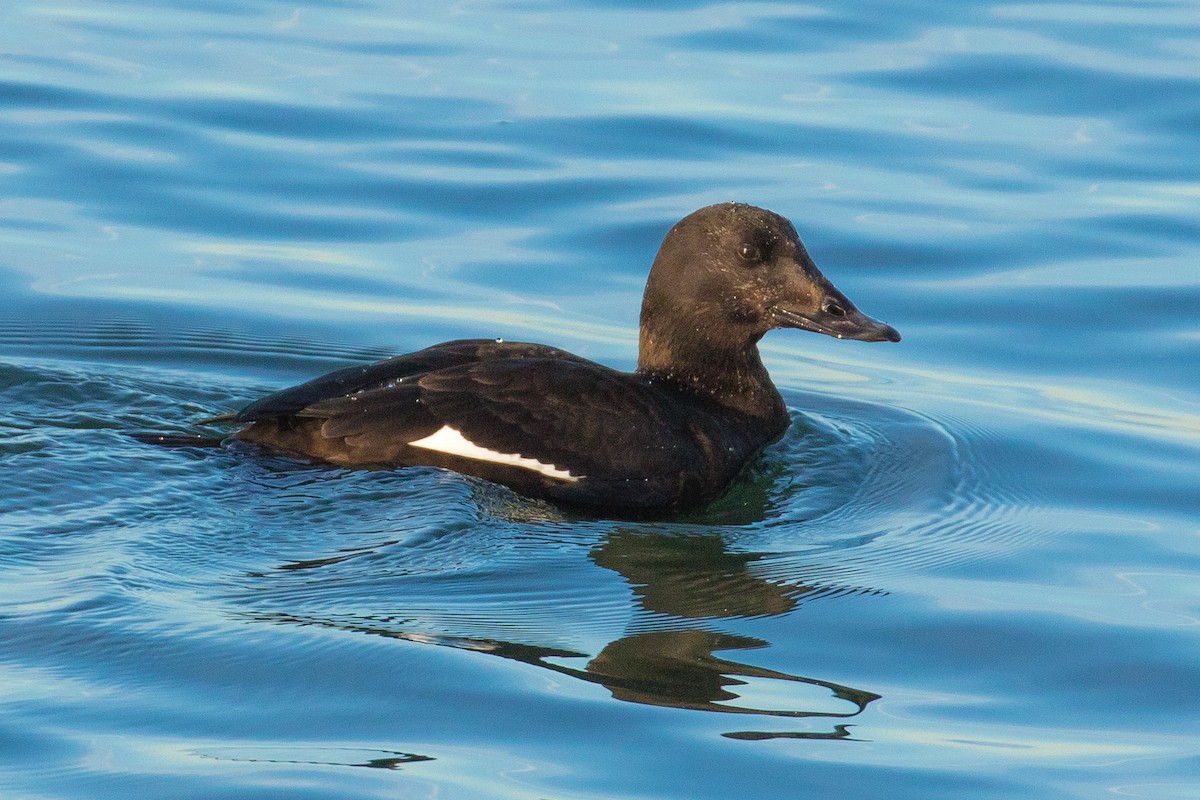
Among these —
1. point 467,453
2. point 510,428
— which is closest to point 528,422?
point 510,428

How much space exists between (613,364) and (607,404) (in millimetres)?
1923

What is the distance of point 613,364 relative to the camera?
27.6ft

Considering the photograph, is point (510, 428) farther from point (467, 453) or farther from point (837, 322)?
point (837, 322)

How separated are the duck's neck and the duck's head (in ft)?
0.04

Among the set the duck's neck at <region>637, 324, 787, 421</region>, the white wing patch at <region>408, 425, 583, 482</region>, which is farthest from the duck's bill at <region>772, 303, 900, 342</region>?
the white wing patch at <region>408, 425, 583, 482</region>

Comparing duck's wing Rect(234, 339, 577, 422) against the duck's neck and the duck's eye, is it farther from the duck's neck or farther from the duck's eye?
the duck's eye

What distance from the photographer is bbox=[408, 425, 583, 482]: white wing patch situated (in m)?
6.38

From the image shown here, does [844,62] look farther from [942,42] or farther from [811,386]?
[811,386]

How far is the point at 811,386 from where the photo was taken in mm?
8430

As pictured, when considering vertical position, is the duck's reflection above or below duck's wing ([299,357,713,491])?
below

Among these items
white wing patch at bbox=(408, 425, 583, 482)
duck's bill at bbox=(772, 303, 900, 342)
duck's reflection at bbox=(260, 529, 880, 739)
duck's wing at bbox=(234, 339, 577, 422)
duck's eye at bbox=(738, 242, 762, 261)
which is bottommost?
duck's reflection at bbox=(260, 529, 880, 739)

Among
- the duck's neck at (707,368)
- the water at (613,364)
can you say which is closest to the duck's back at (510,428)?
the water at (613,364)

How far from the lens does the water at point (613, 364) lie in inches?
185

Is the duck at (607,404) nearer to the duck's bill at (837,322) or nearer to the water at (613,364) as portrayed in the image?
the duck's bill at (837,322)
